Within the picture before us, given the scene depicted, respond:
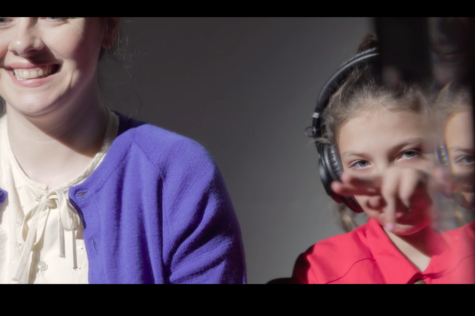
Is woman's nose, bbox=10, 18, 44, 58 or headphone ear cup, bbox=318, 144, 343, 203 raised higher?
woman's nose, bbox=10, 18, 44, 58

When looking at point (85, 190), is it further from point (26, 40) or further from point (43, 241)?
point (26, 40)

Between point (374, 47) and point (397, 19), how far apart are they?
0.07 meters

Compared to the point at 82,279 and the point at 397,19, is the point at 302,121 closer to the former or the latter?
the point at 397,19

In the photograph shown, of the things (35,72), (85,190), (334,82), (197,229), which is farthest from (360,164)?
(35,72)

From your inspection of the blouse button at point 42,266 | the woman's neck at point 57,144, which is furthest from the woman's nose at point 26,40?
the blouse button at point 42,266

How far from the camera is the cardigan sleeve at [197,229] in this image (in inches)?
39.6

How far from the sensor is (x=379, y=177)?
955mm

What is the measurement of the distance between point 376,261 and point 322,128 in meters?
0.28

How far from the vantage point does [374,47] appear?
107 centimetres

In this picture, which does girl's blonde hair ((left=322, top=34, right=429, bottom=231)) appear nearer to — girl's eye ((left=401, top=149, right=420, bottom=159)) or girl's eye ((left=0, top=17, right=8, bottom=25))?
girl's eye ((left=401, top=149, right=420, bottom=159))

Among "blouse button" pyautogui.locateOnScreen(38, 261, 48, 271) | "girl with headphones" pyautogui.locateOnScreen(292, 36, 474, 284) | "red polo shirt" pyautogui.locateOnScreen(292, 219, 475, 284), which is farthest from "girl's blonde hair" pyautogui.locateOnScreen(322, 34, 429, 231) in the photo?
"blouse button" pyautogui.locateOnScreen(38, 261, 48, 271)

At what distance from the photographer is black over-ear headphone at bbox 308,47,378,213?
1029 millimetres

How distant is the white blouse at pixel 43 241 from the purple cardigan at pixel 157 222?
23mm

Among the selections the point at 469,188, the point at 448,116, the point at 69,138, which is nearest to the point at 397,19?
the point at 448,116
